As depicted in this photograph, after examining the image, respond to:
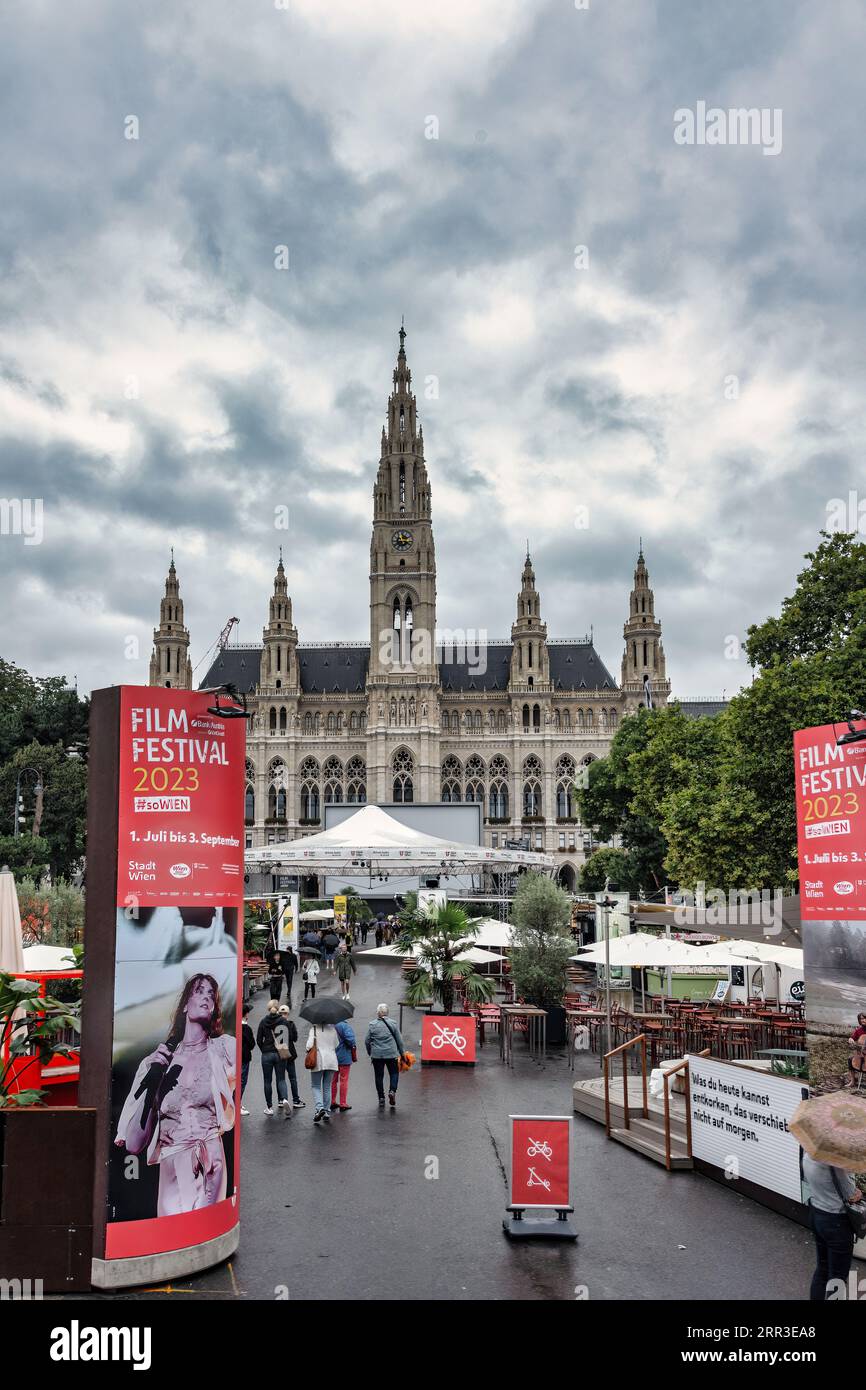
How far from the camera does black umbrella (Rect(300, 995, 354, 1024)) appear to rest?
45.5 feet

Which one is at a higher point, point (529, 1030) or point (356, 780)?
point (356, 780)

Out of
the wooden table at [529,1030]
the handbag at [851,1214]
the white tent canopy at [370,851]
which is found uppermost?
the white tent canopy at [370,851]

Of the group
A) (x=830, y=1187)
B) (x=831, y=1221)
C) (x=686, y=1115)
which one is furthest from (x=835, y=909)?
(x=686, y=1115)

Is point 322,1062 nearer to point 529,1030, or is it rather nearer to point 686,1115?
point 686,1115

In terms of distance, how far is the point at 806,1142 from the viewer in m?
7.21

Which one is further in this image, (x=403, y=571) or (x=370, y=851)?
(x=403, y=571)

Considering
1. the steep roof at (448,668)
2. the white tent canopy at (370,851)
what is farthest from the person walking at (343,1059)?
the steep roof at (448,668)

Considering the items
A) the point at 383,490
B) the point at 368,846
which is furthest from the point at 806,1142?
the point at 383,490

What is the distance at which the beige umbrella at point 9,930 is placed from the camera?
13.8 meters

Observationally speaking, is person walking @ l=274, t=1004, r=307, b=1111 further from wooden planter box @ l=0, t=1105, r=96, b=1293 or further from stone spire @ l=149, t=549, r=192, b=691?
stone spire @ l=149, t=549, r=192, b=691

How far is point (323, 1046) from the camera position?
45.9 ft

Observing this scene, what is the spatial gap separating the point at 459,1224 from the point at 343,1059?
512cm

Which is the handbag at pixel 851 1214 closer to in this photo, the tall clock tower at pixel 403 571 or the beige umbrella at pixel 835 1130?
the beige umbrella at pixel 835 1130

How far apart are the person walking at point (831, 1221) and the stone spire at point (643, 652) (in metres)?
88.2
